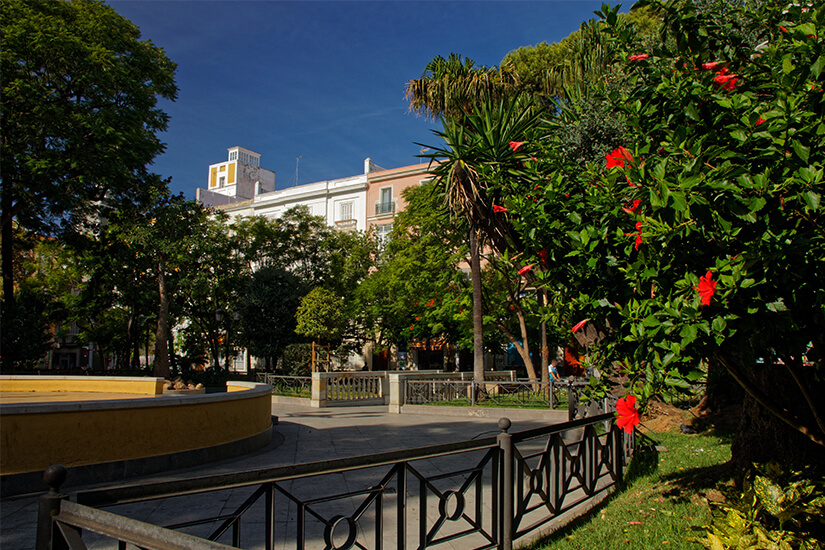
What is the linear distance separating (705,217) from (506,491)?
2.70m

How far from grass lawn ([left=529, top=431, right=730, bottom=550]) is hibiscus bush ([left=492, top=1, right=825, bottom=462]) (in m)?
1.28

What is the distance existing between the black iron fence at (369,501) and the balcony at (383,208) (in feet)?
102

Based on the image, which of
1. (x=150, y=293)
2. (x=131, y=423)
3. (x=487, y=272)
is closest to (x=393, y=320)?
(x=487, y=272)

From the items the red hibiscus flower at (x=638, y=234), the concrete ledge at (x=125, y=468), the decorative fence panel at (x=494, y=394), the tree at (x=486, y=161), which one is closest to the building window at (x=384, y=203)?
the decorative fence panel at (x=494, y=394)

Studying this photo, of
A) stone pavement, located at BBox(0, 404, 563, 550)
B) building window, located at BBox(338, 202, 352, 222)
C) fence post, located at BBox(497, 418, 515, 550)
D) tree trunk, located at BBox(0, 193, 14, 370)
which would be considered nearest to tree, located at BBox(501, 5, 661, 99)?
fence post, located at BBox(497, 418, 515, 550)

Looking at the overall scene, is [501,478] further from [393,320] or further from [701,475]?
[393,320]

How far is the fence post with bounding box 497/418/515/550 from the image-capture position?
4387mm

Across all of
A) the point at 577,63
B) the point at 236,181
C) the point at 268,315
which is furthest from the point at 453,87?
the point at 236,181

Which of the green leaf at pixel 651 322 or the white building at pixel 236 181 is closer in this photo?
the green leaf at pixel 651 322

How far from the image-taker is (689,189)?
2982 millimetres

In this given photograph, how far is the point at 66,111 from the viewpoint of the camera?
20.1 metres

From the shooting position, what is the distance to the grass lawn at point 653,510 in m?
4.60

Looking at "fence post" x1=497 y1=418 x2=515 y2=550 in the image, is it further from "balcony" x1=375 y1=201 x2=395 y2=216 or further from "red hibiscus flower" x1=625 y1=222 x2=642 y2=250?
"balcony" x1=375 y1=201 x2=395 y2=216

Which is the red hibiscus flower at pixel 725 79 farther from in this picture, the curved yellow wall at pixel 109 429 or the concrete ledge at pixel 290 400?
the concrete ledge at pixel 290 400
